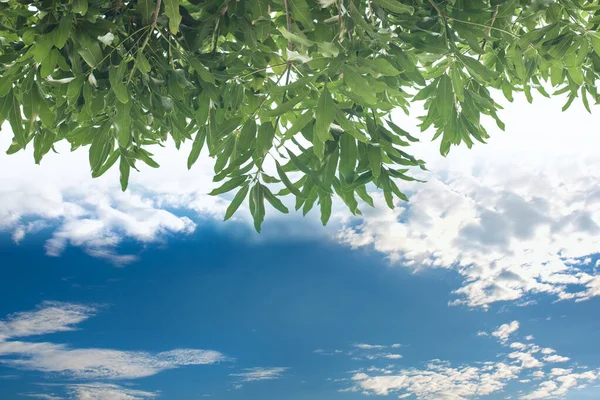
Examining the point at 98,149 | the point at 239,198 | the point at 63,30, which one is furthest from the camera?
the point at 98,149

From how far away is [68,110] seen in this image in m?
1.81

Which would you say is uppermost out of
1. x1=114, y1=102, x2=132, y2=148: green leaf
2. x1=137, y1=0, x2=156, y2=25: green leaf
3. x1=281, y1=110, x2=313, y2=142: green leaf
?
x1=137, y1=0, x2=156, y2=25: green leaf

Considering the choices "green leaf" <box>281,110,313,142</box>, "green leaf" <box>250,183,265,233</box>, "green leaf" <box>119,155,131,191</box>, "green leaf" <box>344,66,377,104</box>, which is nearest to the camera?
"green leaf" <box>344,66,377,104</box>

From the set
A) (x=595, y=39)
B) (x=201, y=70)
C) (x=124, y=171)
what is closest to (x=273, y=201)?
(x=201, y=70)

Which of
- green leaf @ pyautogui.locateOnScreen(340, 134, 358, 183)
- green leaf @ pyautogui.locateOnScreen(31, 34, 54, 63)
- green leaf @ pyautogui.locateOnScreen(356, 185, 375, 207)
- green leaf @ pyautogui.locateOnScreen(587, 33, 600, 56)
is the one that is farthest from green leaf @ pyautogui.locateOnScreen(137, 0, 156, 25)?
green leaf @ pyautogui.locateOnScreen(587, 33, 600, 56)

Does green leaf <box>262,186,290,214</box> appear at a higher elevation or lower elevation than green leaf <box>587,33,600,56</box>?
lower

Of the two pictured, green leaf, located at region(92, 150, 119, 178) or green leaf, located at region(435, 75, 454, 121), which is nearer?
green leaf, located at region(435, 75, 454, 121)

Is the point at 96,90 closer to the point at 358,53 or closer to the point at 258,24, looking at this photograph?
the point at 258,24

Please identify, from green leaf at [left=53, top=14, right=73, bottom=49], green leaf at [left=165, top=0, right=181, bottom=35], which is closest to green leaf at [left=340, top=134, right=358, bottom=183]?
green leaf at [left=165, top=0, right=181, bottom=35]

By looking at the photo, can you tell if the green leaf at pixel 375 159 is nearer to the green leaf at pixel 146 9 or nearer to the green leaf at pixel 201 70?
the green leaf at pixel 201 70

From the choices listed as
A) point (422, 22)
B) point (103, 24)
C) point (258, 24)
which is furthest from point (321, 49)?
point (103, 24)

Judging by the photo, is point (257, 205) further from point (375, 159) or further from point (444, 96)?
point (444, 96)

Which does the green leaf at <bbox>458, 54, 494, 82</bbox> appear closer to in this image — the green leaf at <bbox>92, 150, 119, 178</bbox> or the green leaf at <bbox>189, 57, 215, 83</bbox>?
the green leaf at <bbox>189, 57, 215, 83</bbox>

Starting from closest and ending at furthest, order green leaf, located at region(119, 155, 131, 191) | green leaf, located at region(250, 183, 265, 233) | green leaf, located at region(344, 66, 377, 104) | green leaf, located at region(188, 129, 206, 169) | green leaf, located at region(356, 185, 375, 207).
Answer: green leaf, located at region(344, 66, 377, 104), green leaf, located at region(250, 183, 265, 233), green leaf, located at region(356, 185, 375, 207), green leaf, located at region(188, 129, 206, 169), green leaf, located at region(119, 155, 131, 191)
